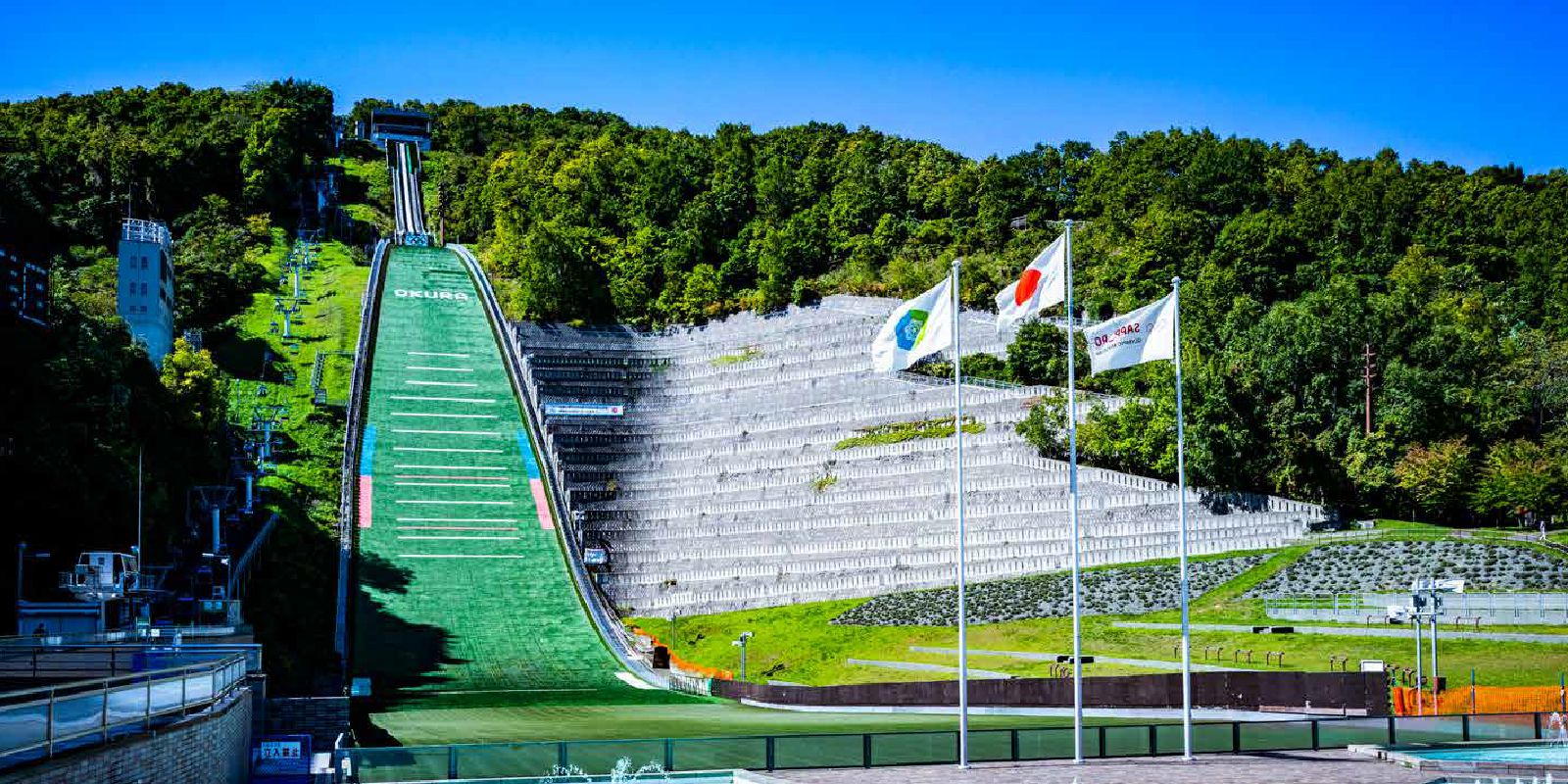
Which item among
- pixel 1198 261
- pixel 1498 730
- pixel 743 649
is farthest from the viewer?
pixel 1198 261

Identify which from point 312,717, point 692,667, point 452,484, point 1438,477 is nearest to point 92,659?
point 312,717

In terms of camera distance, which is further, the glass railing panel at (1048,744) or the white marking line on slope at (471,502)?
the white marking line on slope at (471,502)

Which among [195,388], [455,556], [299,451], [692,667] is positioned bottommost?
[692,667]

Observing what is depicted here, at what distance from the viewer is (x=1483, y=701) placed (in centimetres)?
4078

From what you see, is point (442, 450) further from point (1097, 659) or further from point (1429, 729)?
point (1429, 729)

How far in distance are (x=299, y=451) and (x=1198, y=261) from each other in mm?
51855

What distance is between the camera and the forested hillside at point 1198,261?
67000 millimetres

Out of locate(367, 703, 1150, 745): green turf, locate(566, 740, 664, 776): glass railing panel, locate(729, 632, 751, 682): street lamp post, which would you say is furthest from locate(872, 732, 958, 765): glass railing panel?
locate(729, 632, 751, 682): street lamp post

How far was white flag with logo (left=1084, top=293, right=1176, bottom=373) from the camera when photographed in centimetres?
2978

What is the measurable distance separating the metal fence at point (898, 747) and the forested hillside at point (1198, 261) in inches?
1338

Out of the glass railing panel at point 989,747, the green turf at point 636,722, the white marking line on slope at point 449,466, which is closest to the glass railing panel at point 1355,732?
the glass railing panel at point 989,747

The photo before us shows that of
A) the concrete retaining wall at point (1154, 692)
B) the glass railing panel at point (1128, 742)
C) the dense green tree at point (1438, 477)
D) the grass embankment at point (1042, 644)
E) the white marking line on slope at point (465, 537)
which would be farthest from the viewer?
the white marking line on slope at point (465, 537)

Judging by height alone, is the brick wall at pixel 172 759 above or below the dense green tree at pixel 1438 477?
below

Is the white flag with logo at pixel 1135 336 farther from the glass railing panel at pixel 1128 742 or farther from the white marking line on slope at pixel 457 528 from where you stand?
the white marking line on slope at pixel 457 528
